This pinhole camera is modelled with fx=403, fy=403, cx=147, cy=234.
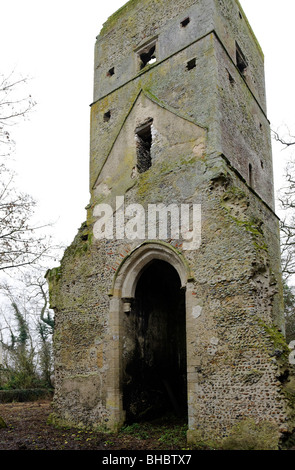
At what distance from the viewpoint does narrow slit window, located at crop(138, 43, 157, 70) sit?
1233cm

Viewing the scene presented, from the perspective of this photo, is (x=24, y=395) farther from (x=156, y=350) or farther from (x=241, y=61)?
(x=241, y=61)

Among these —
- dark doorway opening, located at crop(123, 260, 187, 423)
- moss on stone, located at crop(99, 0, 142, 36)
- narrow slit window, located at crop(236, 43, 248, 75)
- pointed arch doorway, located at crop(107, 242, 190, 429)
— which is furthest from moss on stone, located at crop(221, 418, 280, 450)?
moss on stone, located at crop(99, 0, 142, 36)

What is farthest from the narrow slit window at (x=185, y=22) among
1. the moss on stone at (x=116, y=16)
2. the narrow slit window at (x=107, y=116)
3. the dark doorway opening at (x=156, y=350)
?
the dark doorway opening at (x=156, y=350)

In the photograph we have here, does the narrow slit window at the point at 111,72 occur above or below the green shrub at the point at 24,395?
above

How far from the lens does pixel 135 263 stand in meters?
10.1

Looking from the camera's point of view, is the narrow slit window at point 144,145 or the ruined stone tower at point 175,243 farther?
the narrow slit window at point 144,145

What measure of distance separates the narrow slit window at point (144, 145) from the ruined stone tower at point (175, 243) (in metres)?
0.04

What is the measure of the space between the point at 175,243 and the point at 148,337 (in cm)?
330

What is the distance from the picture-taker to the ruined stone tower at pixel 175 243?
772cm

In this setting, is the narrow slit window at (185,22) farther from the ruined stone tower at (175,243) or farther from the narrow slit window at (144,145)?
the narrow slit window at (144,145)

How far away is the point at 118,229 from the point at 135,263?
3.72 ft

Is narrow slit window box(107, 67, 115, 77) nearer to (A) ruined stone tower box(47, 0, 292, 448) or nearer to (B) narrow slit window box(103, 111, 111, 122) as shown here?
(A) ruined stone tower box(47, 0, 292, 448)
